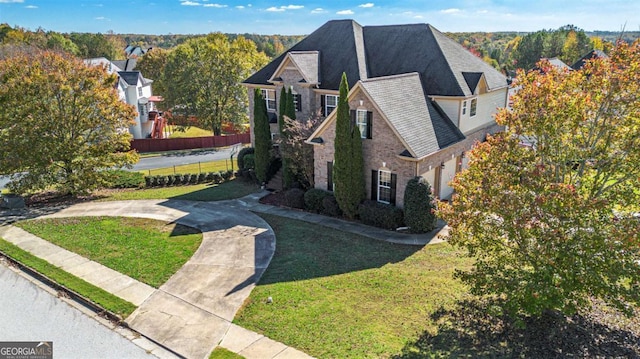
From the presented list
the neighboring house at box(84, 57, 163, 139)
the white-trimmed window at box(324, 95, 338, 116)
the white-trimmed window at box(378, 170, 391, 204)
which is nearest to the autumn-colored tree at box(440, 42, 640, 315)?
the white-trimmed window at box(378, 170, 391, 204)

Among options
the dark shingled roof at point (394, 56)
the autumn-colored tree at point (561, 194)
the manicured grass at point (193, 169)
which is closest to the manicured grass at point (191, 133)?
the manicured grass at point (193, 169)

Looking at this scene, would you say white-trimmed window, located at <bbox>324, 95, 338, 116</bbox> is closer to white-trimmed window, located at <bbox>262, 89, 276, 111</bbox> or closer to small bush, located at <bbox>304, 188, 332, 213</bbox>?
white-trimmed window, located at <bbox>262, 89, 276, 111</bbox>

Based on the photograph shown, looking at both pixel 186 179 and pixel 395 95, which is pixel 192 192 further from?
pixel 395 95

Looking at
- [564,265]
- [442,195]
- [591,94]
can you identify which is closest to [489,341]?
[564,265]

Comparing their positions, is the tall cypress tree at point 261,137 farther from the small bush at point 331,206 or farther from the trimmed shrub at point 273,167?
the small bush at point 331,206

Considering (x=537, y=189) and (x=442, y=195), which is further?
(x=442, y=195)

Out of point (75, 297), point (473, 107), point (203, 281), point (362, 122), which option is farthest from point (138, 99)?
point (203, 281)

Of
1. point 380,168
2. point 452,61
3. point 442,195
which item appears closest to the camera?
point 380,168

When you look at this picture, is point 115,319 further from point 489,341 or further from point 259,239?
point 489,341
